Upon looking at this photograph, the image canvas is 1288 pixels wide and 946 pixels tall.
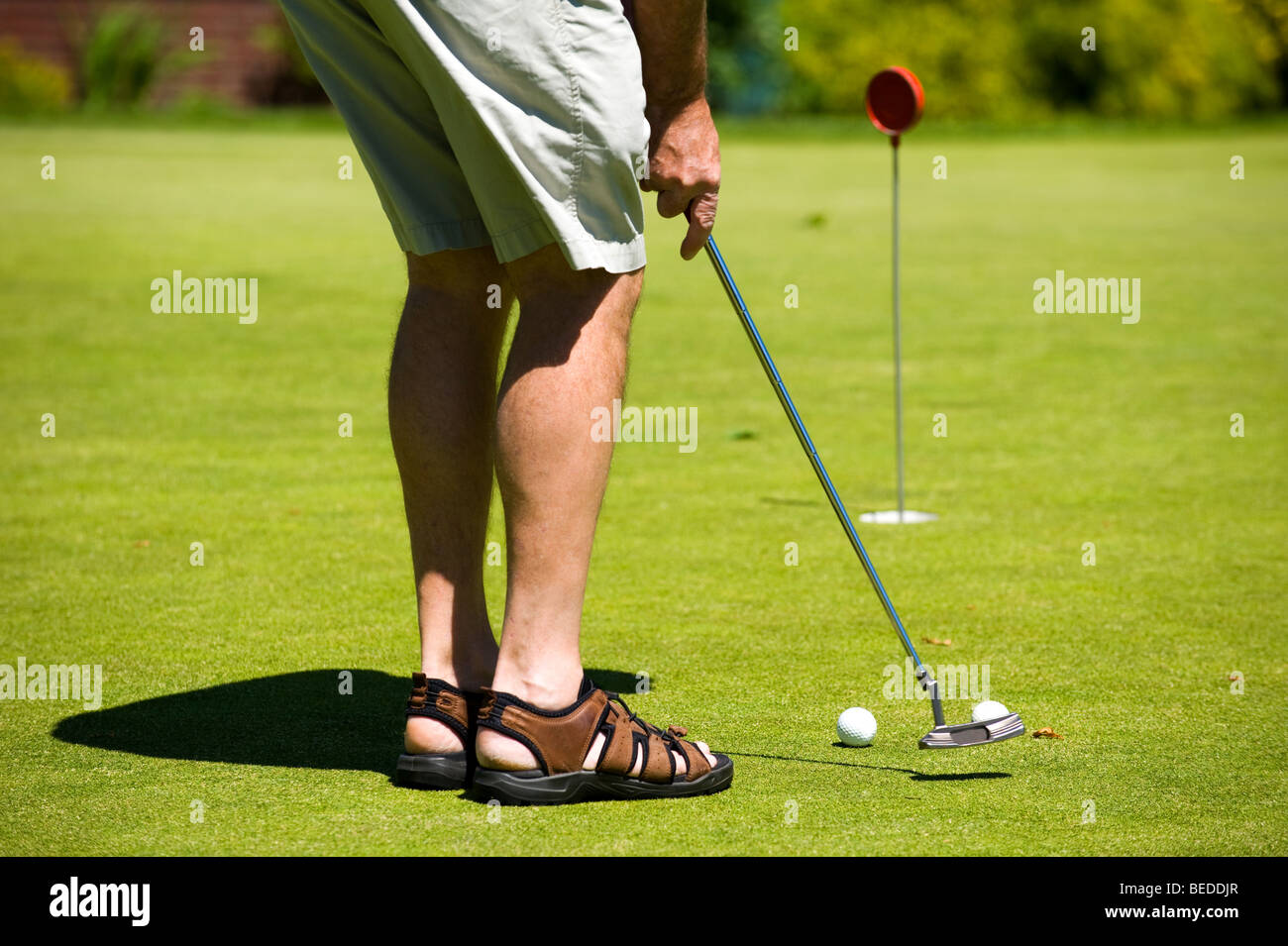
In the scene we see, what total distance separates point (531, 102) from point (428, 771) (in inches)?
45.9

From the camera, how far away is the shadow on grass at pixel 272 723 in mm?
3229

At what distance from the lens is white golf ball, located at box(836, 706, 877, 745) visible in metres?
3.29

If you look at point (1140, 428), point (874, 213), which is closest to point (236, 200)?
point (874, 213)

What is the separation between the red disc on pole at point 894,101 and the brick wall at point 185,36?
36.4 m

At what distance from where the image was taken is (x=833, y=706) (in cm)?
358

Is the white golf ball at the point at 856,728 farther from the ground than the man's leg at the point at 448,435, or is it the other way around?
the man's leg at the point at 448,435

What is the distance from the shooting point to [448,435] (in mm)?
3168
